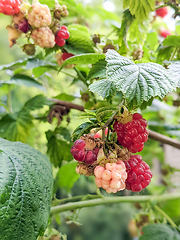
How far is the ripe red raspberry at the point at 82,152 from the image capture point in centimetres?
27

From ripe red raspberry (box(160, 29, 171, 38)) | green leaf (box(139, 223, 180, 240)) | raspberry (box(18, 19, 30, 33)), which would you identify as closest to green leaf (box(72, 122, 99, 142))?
raspberry (box(18, 19, 30, 33))

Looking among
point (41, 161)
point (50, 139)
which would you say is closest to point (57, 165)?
point (50, 139)

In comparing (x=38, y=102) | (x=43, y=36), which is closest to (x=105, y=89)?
(x=43, y=36)

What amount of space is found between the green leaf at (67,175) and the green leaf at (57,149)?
35 mm

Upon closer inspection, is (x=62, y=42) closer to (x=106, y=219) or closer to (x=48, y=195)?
(x=48, y=195)

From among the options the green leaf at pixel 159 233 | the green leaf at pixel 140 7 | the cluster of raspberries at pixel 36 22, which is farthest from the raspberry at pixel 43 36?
the green leaf at pixel 159 233

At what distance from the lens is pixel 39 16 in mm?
380

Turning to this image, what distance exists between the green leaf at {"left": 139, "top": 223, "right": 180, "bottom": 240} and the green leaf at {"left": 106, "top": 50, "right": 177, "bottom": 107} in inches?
15.1

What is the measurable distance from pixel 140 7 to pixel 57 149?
1.13ft

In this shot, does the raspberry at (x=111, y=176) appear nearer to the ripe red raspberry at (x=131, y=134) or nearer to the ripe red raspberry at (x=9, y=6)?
the ripe red raspberry at (x=131, y=134)

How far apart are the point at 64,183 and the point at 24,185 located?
0.34 metres

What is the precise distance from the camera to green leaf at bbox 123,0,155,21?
1.22 ft

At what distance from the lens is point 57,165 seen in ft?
1.81

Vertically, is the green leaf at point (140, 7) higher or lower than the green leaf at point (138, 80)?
higher
